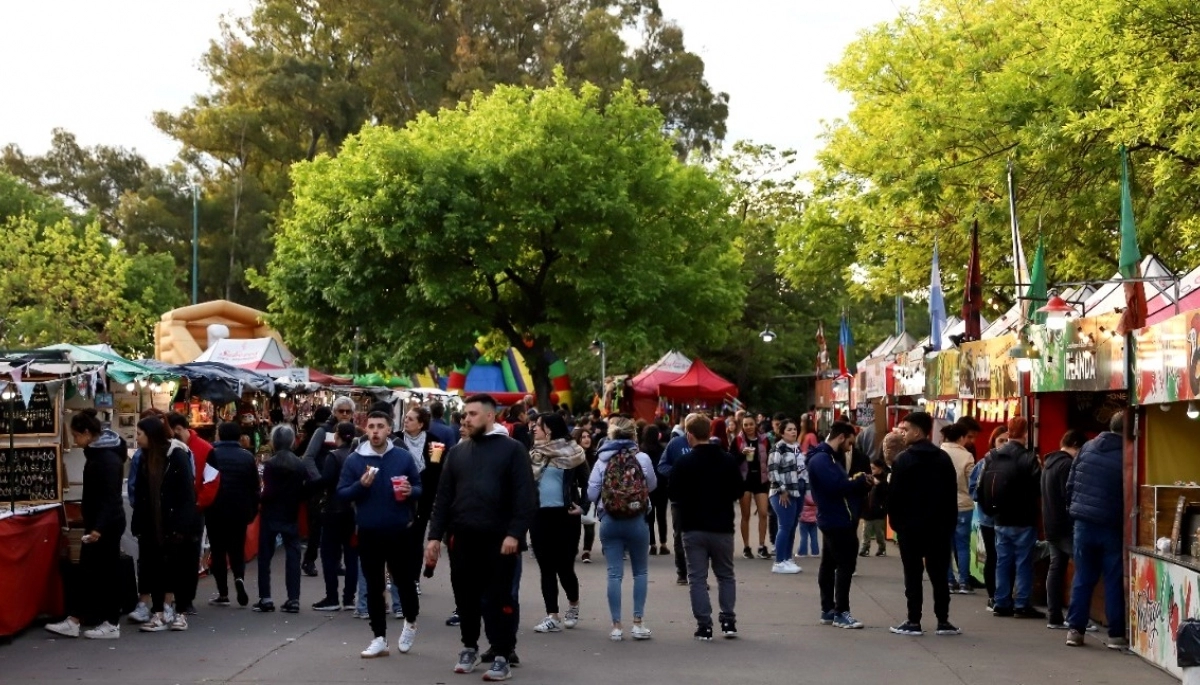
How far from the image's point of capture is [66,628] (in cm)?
1185

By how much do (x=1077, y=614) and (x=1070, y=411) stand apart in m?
3.48

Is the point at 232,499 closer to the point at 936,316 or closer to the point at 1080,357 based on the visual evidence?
the point at 1080,357

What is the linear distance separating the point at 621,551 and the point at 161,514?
3.55m

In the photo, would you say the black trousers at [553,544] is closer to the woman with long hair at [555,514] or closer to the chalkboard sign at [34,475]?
the woman with long hair at [555,514]

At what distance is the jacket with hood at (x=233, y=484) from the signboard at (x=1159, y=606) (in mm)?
7175

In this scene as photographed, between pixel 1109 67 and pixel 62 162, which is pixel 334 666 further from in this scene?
pixel 62 162

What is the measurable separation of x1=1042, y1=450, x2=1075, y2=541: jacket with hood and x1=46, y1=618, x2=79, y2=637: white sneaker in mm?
7490

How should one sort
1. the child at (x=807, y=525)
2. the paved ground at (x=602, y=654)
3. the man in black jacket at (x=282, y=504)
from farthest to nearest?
the child at (x=807, y=525)
the man in black jacket at (x=282, y=504)
the paved ground at (x=602, y=654)

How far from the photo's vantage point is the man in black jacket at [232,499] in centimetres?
1348

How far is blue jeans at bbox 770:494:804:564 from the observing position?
691 inches

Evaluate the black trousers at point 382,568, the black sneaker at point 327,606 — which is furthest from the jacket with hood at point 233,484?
the black trousers at point 382,568

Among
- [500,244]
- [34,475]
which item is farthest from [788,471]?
[500,244]

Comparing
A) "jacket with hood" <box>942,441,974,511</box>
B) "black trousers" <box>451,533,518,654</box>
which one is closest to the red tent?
"jacket with hood" <box>942,441,974,511</box>

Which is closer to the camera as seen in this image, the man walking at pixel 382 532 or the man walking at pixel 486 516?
the man walking at pixel 486 516
